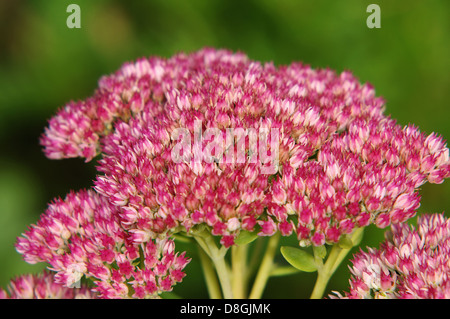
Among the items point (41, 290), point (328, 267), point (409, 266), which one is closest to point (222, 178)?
point (328, 267)

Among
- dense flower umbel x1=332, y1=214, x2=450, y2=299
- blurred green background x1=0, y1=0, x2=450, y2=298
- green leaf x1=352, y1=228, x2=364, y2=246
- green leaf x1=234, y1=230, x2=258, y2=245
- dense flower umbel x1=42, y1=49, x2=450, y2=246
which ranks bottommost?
dense flower umbel x1=332, y1=214, x2=450, y2=299

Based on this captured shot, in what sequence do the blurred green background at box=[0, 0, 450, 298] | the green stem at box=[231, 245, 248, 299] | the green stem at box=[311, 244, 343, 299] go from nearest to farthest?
the green stem at box=[311, 244, 343, 299] → the green stem at box=[231, 245, 248, 299] → the blurred green background at box=[0, 0, 450, 298]

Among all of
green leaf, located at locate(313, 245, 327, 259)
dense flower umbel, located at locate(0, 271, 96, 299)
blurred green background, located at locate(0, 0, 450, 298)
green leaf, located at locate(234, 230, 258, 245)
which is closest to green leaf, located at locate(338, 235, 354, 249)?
green leaf, located at locate(313, 245, 327, 259)

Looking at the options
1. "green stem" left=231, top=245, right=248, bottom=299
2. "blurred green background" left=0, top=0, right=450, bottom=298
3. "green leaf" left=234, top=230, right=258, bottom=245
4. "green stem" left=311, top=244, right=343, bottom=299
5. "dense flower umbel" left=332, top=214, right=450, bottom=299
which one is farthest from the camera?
"blurred green background" left=0, top=0, right=450, bottom=298

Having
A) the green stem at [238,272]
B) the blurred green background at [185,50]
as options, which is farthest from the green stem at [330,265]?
the blurred green background at [185,50]

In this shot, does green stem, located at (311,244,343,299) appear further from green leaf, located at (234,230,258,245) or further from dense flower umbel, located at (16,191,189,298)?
dense flower umbel, located at (16,191,189,298)

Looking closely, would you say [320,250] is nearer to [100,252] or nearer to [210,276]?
[210,276]

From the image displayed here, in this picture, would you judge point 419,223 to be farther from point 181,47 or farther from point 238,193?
point 181,47
